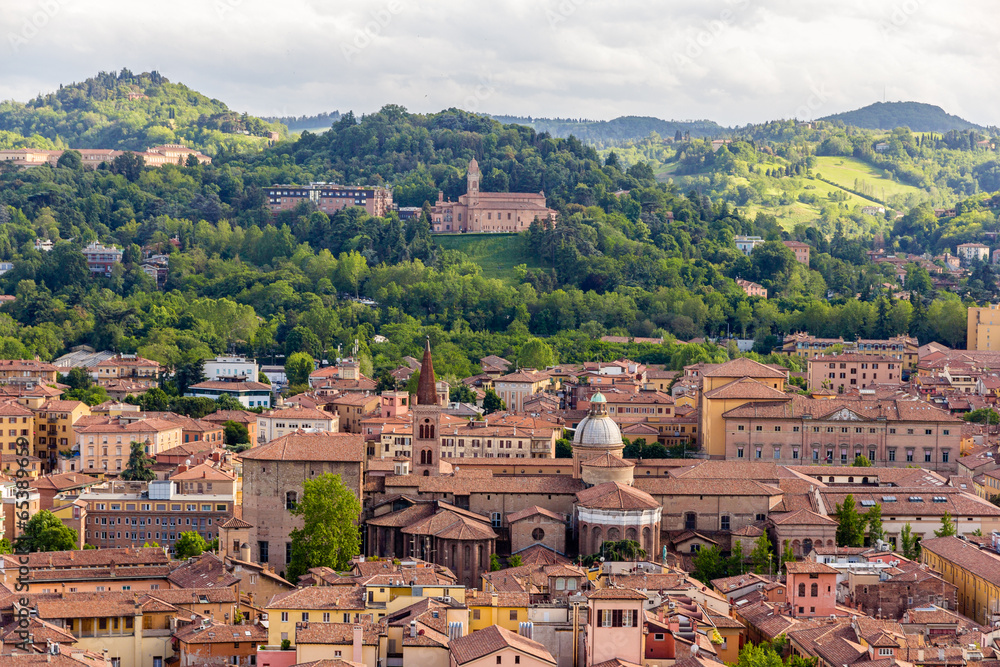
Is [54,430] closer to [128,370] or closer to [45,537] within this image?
[128,370]

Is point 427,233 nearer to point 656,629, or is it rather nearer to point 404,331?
point 404,331

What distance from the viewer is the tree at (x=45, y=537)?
43.7 metres

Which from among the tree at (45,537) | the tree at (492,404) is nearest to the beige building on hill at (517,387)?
the tree at (492,404)

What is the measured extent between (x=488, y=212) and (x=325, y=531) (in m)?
65.0

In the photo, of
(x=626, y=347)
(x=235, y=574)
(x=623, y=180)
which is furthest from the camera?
(x=623, y=180)

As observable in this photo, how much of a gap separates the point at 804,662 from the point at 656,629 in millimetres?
2852

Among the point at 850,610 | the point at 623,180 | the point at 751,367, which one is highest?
the point at 623,180

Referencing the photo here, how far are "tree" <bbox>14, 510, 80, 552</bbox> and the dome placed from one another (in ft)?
47.0

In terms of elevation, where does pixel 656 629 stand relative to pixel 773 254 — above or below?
below

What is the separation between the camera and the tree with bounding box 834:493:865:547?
42938mm

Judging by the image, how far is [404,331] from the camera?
280 ft

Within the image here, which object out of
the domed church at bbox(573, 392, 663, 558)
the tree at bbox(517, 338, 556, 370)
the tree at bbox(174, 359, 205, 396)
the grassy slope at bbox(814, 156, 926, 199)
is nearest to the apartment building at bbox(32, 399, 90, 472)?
the tree at bbox(174, 359, 205, 396)

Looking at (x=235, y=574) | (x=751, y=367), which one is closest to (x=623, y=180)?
(x=751, y=367)

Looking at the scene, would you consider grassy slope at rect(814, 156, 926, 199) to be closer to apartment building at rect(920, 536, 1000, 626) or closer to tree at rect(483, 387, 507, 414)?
tree at rect(483, 387, 507, 414)
